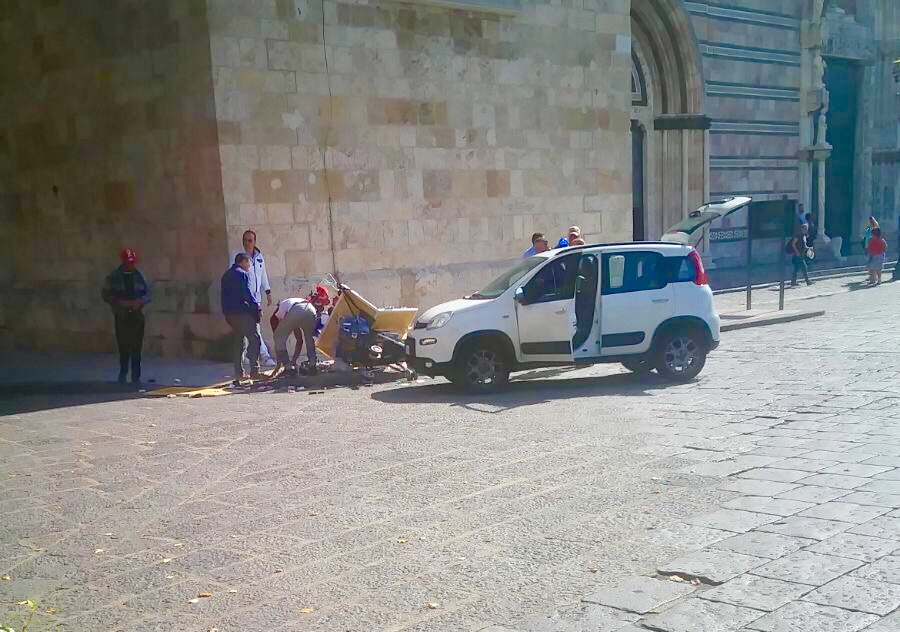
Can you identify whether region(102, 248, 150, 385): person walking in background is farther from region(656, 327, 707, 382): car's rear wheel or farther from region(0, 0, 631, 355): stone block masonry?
region(656, 327, 707, 382): car's rear wheel

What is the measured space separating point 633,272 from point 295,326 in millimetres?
4476

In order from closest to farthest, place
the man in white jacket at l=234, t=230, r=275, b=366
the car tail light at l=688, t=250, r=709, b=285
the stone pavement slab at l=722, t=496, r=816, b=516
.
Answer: the stone pavement slab at l=722, t=496, r=816, b=516, the car tail light at l=688, t=250, r=709, b=285, the man in white jacket at l=234, t=230, r=275, b=366

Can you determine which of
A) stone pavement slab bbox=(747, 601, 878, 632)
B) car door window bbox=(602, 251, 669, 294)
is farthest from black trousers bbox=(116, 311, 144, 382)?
stone pavement slab bbox=(747, 601, 878, 632)

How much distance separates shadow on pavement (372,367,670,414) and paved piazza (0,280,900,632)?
100mm

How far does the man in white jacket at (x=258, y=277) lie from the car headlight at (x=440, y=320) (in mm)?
2551

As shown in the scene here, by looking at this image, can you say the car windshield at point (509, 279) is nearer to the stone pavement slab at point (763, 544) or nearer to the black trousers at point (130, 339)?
the black trousers at point (130, 339)

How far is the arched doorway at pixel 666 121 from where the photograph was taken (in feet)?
80.2

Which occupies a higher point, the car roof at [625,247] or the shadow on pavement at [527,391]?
the car roof at [625,247]

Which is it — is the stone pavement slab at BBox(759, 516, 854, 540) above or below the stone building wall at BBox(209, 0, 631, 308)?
below

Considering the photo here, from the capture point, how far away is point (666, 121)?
81.4 ft

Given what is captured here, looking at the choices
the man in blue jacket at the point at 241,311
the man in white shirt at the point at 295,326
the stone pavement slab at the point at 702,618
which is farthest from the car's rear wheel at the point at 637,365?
the stone pavement slab at the point at 702,618

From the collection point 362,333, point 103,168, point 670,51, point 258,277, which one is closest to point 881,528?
point 362,333

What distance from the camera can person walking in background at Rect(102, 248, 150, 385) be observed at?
37.8ft

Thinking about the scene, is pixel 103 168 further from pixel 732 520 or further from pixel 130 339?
pixel 732 520
